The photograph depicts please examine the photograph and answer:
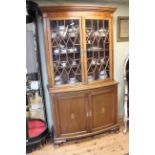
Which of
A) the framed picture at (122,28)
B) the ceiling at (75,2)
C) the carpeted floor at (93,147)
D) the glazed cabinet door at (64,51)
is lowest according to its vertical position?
the carpeted floor at (93,147)

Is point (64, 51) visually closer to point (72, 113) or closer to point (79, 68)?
point (79, 68)

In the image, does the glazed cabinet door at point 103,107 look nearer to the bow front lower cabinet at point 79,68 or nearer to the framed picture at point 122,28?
the bow front lower cabinet at point 79,68

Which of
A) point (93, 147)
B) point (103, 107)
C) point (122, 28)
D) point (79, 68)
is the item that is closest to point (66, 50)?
point (79, 68)

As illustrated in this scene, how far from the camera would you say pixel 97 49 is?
2.70m

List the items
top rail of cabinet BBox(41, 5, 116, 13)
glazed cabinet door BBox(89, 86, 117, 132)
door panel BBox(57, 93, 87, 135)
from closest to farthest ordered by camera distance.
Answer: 1. top rail of cabinet BBox(41, 5, 116, 13)
2. door panel BBox(57, 93, 87, 135)
3. glazed cabinet door BBox(89, 86, 117, 132)

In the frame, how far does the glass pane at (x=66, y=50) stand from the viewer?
2.43 metres

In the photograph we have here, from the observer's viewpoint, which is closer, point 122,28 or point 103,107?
point 103,107

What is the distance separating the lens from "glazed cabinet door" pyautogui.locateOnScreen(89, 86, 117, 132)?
8.77 feet

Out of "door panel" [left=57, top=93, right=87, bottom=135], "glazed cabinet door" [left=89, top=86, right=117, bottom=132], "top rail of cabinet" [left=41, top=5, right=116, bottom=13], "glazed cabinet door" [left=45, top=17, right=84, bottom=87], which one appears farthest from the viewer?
"glazed cabinet door" [left=89, top=86, right=117, bottom=132]

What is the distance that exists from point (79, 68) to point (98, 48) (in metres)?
0.47

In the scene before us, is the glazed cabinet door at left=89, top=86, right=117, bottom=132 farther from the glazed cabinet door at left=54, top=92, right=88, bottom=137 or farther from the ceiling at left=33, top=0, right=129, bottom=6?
the ceiling at left=33, top=0, right=129, bottom=6

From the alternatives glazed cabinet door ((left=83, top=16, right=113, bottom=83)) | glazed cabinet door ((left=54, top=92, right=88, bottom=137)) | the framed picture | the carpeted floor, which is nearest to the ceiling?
the framed picture

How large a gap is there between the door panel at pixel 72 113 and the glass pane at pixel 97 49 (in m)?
0.39

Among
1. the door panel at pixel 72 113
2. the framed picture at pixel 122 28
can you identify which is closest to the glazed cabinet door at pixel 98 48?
the door panel at pixel 72 113
